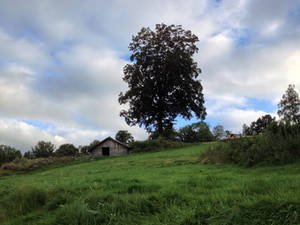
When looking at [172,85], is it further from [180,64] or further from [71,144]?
[71,144]

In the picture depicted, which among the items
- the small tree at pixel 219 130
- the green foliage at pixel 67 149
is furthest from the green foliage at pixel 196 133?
the green foliage at pixel 67 149

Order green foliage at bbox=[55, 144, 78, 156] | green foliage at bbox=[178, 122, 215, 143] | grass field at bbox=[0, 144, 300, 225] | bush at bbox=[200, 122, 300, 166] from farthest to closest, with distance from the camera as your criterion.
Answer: green foliage at bbox=[55, 144, 78, 156]
green foliage at bbox=[178, 122, 215, 143]
bush at bbox=[200, 122, 300, 166]
grass field at bbox=[0, 144, 300, 225]

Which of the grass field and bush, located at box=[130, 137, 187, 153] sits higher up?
bush, located at box=[130, 137, 187, 153]

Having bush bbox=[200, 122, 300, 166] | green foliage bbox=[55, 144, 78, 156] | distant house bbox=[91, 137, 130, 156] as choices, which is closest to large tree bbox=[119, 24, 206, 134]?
distant house bbox=[91, 137, 130, 156]

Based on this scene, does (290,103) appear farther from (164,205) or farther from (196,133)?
(164,205)

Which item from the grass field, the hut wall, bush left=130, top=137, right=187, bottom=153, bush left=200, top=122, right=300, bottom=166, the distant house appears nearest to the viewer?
the grass field

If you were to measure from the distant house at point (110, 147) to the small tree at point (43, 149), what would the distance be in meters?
45.7

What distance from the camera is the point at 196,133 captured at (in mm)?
83812

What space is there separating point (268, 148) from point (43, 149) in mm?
90815

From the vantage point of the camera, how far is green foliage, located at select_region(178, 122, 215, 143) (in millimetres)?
80312

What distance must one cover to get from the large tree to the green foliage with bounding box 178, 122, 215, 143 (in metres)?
35.8

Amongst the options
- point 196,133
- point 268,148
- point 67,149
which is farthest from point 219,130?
point 268,148

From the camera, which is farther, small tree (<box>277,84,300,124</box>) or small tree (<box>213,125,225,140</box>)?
small tree (<box>213,125,225,140</box>)

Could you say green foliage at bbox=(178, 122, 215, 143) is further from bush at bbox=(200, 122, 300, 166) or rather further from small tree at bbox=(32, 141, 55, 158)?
bush at bbox=(200, 122, 300, 166)
